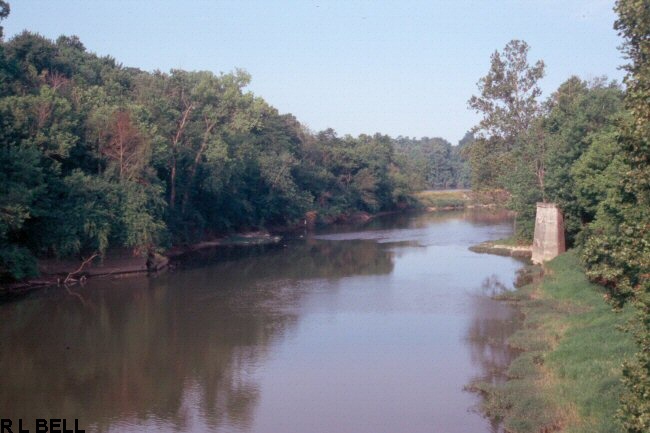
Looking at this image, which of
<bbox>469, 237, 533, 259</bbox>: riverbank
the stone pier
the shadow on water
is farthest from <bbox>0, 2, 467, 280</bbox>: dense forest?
the stone pier

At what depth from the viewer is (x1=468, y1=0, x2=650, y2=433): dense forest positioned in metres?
7.91

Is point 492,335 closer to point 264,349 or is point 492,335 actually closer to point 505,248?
point 264,349

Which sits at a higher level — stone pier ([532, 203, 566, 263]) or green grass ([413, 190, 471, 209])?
green grass ([413, 190, 471, 209])

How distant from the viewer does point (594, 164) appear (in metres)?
22.6

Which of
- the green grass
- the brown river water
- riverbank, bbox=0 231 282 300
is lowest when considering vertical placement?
the brown river water

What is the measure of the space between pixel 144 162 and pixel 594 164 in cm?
2000

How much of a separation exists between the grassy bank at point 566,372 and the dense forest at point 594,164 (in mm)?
1137

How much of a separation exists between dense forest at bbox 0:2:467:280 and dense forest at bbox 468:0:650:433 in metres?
16.9

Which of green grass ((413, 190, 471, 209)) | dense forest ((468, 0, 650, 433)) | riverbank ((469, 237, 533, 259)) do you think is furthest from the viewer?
green grass ((413, 190, 471, 209))

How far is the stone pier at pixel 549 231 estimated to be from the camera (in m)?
29.8

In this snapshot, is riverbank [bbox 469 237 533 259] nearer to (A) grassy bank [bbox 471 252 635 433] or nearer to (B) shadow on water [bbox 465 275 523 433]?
(B) shadow on water [bbox 465 275 523 433]

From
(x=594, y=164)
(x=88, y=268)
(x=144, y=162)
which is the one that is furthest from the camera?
(x=144, y=162)

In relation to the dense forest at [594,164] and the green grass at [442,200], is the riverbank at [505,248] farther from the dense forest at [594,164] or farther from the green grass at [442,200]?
the green grass at [442,200]

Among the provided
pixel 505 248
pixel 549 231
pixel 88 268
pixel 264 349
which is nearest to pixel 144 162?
pixel 88 268
